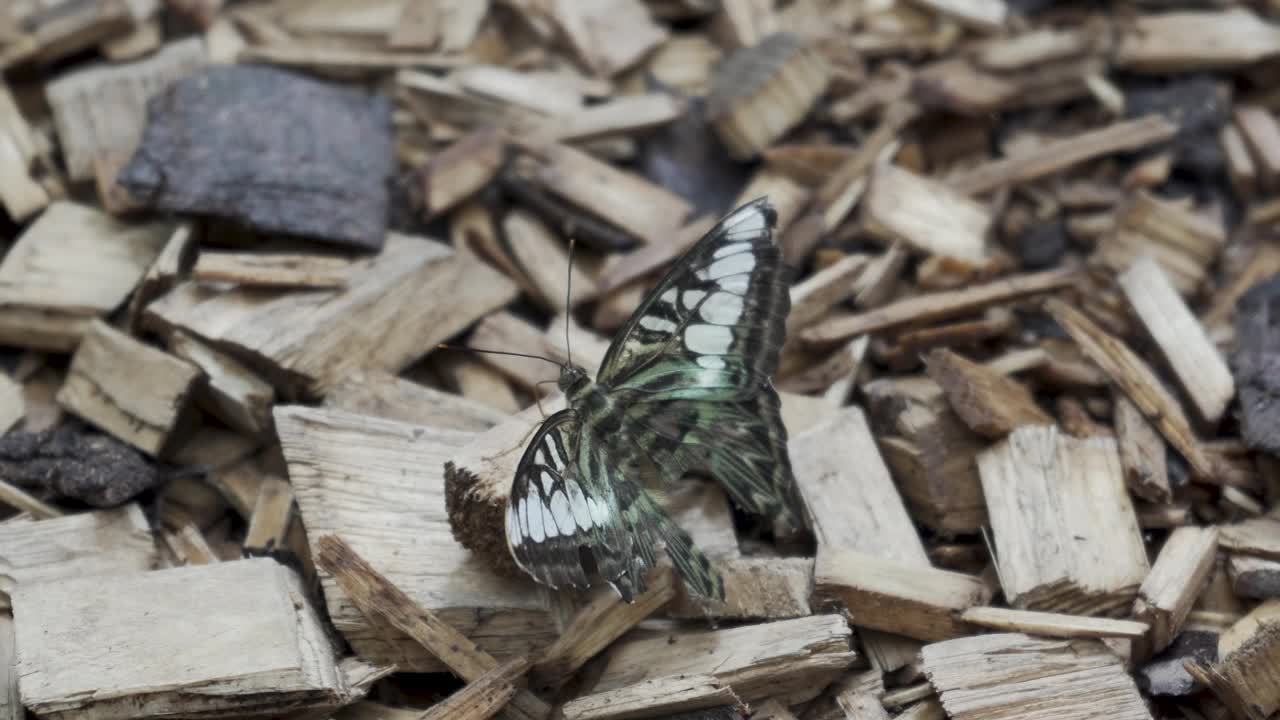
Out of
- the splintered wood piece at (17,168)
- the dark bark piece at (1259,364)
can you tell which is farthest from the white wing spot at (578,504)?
the splintered wood piece at (17,168)

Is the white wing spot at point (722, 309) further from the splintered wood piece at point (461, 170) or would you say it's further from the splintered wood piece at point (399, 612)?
the splintered wood piece at point (461, 170)

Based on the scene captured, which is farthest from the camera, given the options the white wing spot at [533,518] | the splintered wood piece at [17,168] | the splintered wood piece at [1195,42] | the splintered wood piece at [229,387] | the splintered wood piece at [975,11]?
the splintered wood piece at [975,11]

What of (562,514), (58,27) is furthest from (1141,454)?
(58,27)

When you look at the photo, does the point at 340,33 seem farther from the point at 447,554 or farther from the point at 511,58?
the point at 447,554

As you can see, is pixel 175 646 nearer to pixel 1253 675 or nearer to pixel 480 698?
pixel 480 698

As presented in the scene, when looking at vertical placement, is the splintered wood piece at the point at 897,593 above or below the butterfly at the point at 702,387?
below

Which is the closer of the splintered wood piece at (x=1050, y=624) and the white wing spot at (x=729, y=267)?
the splintered wood piece at (x=1050, y=624)

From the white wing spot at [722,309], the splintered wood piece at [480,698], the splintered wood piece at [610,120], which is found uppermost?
the splintered wood piece at [610,120]
